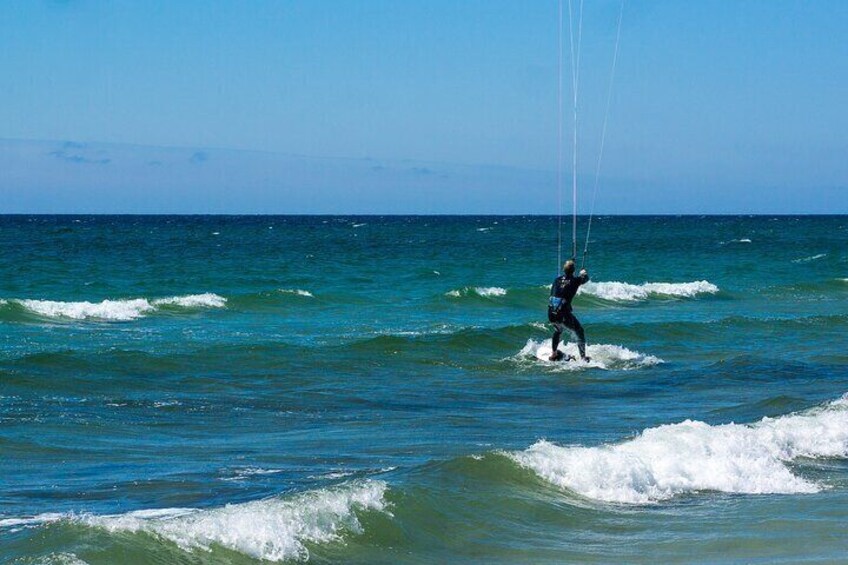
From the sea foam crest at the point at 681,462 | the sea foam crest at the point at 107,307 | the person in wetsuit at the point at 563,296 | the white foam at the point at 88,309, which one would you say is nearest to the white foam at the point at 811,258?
the sea foam crest at the point at 107,307

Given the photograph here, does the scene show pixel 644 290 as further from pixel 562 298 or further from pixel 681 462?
pixel 681 462

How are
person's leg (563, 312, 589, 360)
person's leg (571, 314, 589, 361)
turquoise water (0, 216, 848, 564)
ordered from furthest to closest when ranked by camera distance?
person's leg (571, 314, 589, 361), person's leg (563, 312, 589, 360), turquoise water (0, 216, 848, 564)

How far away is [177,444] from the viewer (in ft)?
41.4

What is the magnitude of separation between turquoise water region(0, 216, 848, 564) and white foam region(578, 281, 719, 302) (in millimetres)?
4180

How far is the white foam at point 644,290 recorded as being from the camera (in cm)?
3716

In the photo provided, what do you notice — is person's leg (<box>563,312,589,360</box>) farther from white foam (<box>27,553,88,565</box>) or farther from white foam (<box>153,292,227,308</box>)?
Answer: white foam (<box>153,292,227,308</box>)

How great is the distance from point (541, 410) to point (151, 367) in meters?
6.42

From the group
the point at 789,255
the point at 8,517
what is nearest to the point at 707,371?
the point at 8,517

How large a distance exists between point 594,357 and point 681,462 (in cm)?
981

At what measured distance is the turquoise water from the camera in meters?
8.79

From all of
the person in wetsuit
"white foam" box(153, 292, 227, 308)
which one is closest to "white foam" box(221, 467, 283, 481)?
the person in wetsuit

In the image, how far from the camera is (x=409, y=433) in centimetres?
1341

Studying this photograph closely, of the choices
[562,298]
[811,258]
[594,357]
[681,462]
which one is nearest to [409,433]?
[681,462]

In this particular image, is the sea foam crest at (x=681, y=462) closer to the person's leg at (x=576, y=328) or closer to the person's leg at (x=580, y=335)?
the person's leg at (x=576, y=328)
